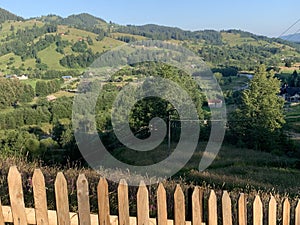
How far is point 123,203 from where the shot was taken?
7.41ft

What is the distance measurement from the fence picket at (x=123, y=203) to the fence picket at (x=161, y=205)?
215 millimetres

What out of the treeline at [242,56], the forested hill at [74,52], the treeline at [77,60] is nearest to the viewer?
the treeline at [242,56]

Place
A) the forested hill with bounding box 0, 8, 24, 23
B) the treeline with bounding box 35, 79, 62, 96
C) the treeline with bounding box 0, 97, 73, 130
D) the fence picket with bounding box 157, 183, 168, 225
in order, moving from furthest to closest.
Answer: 1. the forested hill with bounding box 0, 8, 24, 23
2. the treeline with bounding box 35, 79, 62, 96
3. the treeline with bounding box 0, 97, 73, 130
4. the fence picket with bounding box 157, 183, 168, 225

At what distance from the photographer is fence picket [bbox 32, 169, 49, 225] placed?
2.26 meters

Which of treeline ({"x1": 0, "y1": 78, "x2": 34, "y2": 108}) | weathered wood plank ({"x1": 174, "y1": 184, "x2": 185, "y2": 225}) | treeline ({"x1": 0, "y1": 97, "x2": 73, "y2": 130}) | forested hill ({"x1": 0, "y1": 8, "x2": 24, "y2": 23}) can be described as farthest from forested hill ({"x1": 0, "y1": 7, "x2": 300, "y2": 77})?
weathered wood plank ({"x1": 174, "y1": 184, "x2": 185, "y2": 225})

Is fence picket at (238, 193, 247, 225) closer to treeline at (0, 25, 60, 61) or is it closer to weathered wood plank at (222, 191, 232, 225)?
weathered wood plank at (222, 191, 232, 225)

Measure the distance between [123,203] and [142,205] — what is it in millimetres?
131

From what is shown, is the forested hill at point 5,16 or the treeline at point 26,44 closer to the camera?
the treeline at point 26,44

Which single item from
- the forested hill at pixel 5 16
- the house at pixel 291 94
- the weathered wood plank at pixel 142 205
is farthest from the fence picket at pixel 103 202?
the forested hill at pixel 5 16

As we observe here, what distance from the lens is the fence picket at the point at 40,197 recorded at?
7.40ft

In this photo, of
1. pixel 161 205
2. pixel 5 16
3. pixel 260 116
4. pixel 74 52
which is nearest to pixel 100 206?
pixel 161 205

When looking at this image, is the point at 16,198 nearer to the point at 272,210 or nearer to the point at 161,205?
the point at 161,205

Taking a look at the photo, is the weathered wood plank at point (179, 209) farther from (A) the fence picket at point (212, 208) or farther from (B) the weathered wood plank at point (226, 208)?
(B) the weathered wood plank at point (226, 208)

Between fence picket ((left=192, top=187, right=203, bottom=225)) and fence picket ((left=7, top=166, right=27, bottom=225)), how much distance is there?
1.20 metres
